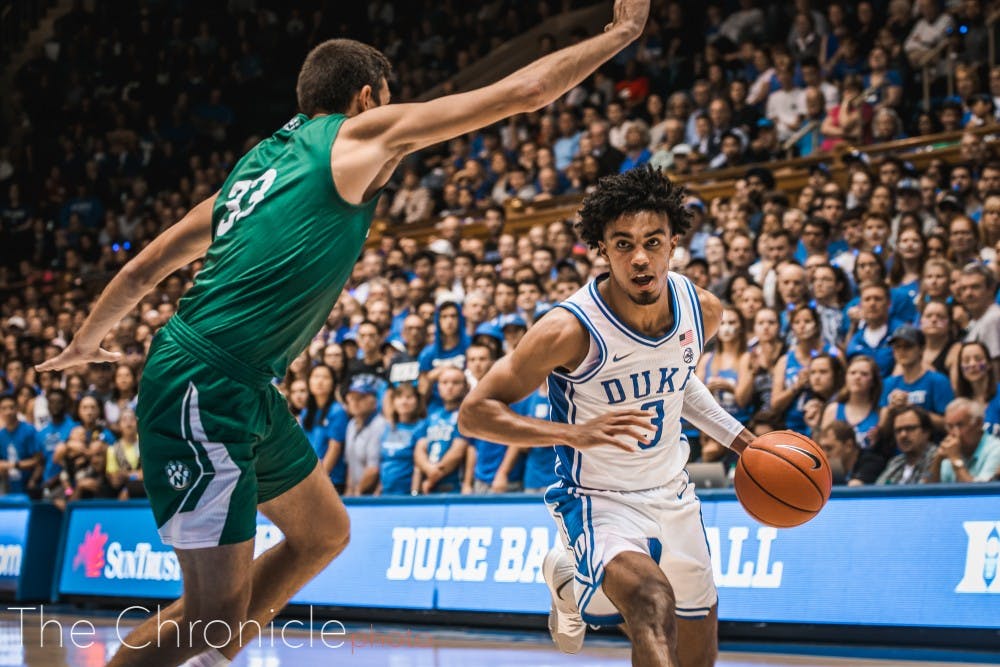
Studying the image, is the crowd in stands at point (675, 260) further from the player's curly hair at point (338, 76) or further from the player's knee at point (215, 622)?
the player's knee at point (215, 622)

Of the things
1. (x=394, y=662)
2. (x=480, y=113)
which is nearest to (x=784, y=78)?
(x=394, y=662)

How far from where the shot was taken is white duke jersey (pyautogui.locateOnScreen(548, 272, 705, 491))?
14.7ft

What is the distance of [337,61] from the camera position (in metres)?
4.00

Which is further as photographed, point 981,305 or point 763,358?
point 763,358

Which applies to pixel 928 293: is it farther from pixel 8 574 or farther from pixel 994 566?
pixel 8 574

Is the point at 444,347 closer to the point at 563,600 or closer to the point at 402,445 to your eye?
the point at 402,445

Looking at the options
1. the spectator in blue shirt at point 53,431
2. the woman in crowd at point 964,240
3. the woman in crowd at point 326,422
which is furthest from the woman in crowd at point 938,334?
the spectator in blue shirt at point 53,431

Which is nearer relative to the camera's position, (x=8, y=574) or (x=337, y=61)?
(x=337, y=61)

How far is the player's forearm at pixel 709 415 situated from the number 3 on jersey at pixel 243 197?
6.07ft

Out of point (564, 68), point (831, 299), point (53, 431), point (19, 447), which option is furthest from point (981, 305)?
point (19, 447)

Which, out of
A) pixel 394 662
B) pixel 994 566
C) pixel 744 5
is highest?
pixel 744 5

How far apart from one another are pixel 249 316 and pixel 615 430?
121 centimetres

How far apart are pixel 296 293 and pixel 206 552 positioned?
2.60 feet

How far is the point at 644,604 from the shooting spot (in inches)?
160
